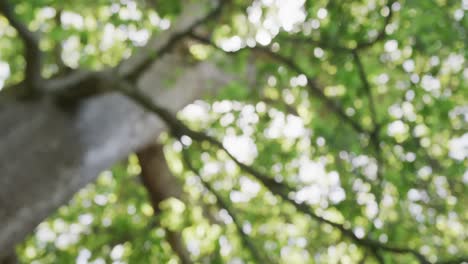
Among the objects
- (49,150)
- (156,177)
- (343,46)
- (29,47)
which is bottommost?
(156,177)

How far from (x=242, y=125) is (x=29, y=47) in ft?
5.51

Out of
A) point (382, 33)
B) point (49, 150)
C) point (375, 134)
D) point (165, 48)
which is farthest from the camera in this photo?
point (375, 134)

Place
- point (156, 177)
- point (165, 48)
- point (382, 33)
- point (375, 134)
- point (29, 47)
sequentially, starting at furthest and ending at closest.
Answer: point (156, 177) < point (375, 134) < point (382, 33) < point (165, 48) < point (29, 47)

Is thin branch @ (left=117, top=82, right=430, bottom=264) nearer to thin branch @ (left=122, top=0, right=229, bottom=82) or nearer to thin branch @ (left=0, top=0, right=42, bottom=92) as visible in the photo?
thin branch @ (left=122, top=0, right=229, bottom=82)

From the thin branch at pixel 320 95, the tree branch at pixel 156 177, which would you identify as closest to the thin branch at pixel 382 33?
the thin branch at pixel 320 95

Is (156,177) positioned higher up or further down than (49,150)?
further down

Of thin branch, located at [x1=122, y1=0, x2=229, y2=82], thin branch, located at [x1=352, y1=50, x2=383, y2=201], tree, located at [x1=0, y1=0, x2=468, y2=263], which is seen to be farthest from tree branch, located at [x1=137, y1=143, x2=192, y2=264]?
thin branch, located at [x1=352, y1=50, x2=383, y2=201]

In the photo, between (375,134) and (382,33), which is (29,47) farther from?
(375,134)

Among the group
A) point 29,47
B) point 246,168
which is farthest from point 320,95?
point 29,47

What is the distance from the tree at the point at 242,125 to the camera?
2.68 m

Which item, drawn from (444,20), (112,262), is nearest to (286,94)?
(444,20)

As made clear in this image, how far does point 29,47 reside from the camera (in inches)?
95.8

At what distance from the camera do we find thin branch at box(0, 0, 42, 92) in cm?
236

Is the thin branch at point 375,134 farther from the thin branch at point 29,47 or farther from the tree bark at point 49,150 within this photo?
the thin branch at point 29,47
